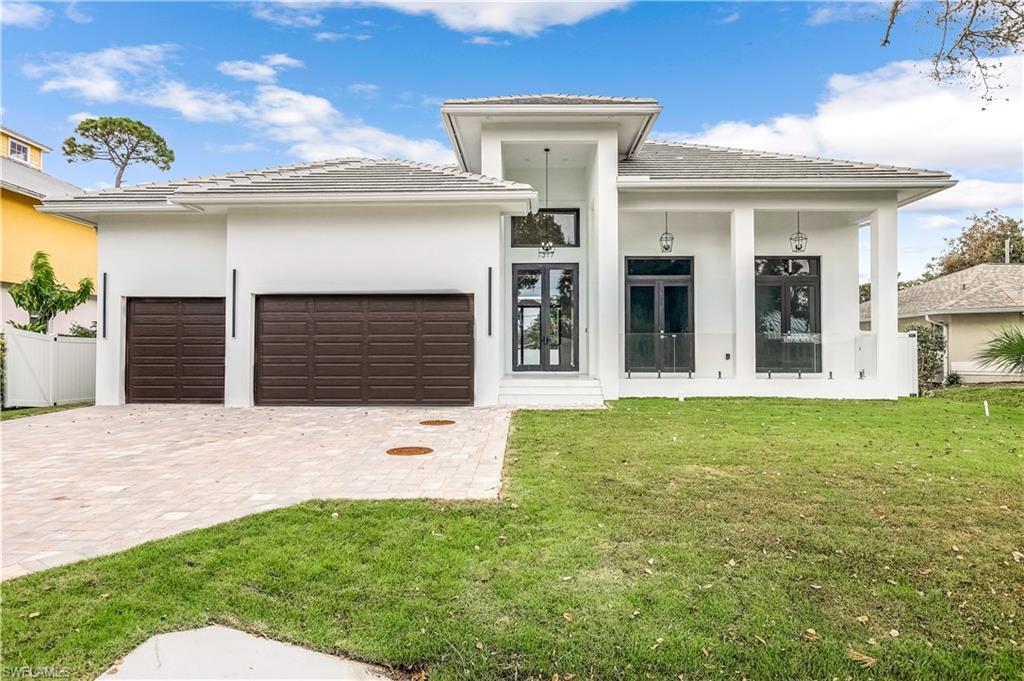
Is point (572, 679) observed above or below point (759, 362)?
below

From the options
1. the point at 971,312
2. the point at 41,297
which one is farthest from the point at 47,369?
the point at 971,312

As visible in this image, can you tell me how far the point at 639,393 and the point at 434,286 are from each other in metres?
5.11

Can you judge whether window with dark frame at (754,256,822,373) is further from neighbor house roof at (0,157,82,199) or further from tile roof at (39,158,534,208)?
neighbor house roof at (0,157,82,199)

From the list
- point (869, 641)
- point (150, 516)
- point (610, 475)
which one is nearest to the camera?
point (869, 641)

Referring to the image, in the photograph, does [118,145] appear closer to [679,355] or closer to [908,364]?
[679,355]

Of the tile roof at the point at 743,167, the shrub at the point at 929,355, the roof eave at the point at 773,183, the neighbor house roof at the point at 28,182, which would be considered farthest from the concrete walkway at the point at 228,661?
the shrub at the point at 929,355

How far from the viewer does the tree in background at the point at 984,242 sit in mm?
29875

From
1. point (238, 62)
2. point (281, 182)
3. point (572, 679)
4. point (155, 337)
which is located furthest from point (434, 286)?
point (238, 62)

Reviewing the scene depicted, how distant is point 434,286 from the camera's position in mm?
10875

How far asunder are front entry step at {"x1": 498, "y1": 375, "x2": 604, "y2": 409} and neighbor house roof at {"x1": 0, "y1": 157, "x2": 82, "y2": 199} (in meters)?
13.9

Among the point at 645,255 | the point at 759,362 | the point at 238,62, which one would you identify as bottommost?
the point at 759,362

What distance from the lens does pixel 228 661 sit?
239cm

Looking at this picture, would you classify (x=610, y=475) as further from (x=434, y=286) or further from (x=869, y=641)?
(x=434, y=286)

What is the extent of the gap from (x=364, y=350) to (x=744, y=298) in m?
8.22
